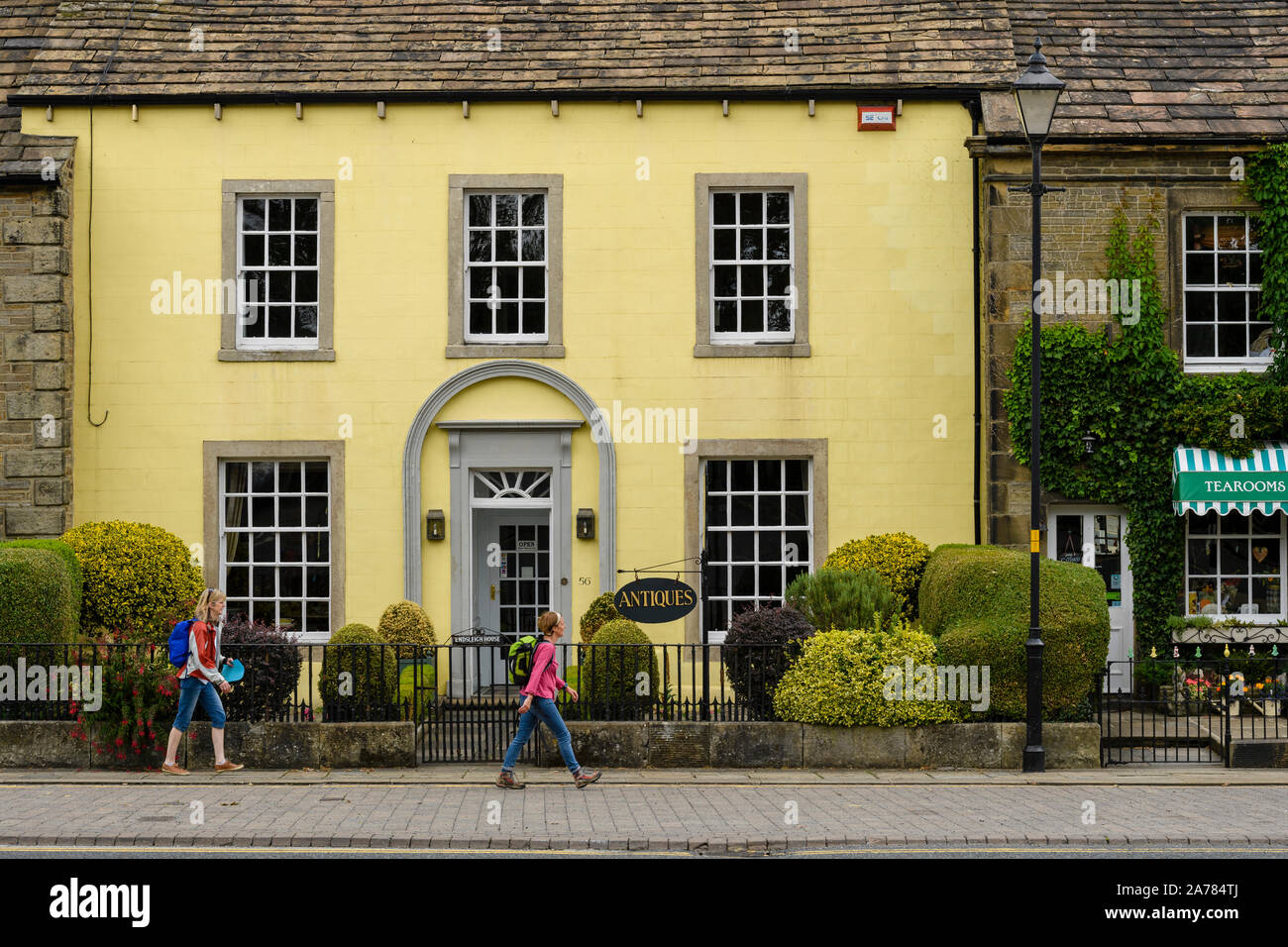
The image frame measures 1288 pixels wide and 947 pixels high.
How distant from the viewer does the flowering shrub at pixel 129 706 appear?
532 inches

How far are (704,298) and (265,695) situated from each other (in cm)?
764

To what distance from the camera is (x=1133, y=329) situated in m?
17.2

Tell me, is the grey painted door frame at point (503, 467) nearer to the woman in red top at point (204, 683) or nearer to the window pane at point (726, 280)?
the window pane at point (726, 280)

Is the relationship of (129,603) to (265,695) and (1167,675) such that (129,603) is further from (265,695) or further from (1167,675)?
(1167,675)

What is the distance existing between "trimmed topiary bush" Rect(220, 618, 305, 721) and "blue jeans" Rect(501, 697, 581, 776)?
108 inches

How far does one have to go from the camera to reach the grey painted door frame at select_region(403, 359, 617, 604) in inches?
709

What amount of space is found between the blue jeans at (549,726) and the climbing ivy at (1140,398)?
24.3ft

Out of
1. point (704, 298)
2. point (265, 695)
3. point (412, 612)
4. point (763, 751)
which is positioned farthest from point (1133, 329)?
point (265, 695)

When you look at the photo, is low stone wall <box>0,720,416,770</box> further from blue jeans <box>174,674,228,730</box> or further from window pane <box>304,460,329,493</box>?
window pane <box>304,460,329,493</box>

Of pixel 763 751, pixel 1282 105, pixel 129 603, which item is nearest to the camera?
pixel 763 751

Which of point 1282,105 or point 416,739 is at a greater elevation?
point 1282,105

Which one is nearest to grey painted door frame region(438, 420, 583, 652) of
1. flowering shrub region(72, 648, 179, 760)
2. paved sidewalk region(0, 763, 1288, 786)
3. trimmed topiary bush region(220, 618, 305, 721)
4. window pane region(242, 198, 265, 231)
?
window pane region(242, 198, 265, 231)

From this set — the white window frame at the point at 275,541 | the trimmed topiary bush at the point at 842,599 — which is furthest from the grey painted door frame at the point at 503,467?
the trimmed topiary bush at the point at 842,599

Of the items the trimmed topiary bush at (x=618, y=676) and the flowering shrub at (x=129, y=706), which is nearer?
the flowering shrub at (x=129, y=706)
